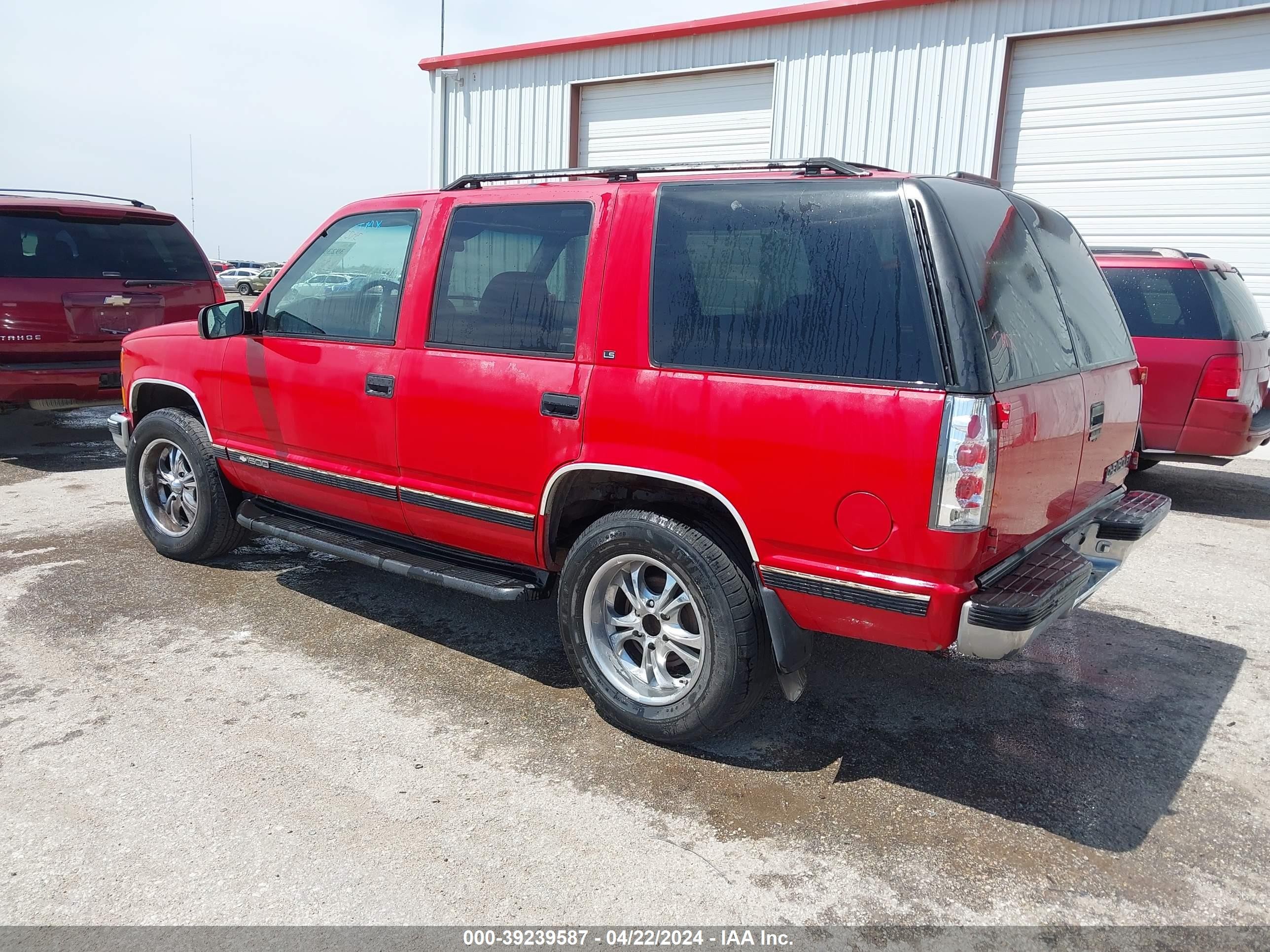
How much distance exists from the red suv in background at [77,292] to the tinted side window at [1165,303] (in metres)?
7.37

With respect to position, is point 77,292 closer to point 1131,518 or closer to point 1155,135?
point 1131,518

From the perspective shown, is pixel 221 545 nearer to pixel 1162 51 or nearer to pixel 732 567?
pixel 732 567

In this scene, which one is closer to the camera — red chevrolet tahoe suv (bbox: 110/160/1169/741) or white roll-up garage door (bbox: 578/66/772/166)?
red chevrolet tahoe suv (bbox: 110/160/1169/741)

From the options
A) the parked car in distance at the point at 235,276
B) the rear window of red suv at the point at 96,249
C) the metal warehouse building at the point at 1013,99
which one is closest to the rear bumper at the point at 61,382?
the rear window of red suv at the point at 96,249

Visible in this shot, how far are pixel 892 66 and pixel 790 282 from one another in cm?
1041

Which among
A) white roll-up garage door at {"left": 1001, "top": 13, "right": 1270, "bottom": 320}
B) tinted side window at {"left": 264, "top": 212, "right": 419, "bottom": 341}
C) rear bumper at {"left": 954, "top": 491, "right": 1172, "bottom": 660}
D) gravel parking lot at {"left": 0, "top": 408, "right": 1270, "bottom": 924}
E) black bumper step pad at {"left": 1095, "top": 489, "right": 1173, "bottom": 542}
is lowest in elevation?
gravel parking lot at {"left": 0, "top": 408, "right": 1270, "bottom": 924}

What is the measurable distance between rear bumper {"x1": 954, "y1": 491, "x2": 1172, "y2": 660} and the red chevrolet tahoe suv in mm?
11

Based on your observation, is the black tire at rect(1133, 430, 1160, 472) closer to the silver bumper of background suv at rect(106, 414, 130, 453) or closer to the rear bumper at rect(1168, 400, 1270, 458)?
the rear bumper at rect(1168, 400, 1270, 458)

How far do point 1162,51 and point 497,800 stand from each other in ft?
37.6

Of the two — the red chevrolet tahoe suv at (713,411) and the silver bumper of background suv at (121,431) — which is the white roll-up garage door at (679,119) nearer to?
the silver bumper of background suv at (121,431)

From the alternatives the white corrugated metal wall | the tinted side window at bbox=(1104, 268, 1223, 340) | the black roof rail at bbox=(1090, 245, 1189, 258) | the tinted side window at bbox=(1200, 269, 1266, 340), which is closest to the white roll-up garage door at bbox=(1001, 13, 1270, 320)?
the white corrugated metal wall

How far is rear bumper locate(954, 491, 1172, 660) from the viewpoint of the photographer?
109 inches

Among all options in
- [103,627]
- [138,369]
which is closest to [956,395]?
[103,627]

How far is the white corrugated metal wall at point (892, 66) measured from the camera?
37.0 ft
